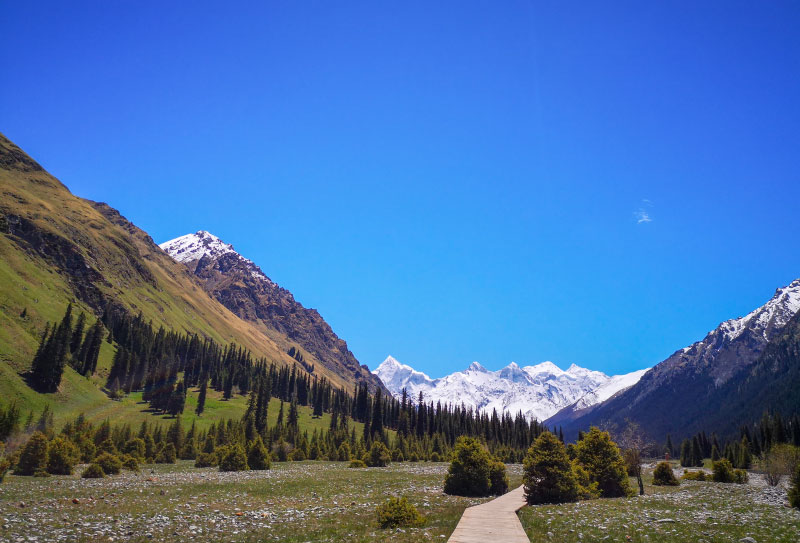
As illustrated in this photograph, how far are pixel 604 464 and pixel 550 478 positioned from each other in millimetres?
8995

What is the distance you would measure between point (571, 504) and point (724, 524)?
37.4 ft

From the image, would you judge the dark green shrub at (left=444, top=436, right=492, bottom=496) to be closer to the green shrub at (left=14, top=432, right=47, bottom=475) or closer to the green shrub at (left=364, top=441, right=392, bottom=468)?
the green shrub at (left=14, top=432, right=47, bottom=475)

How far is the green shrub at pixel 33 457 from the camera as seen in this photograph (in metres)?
48.3

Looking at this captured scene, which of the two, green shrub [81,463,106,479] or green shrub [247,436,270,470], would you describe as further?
green shrub [247,436,270,470]

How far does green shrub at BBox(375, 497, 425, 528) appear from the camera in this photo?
25.6 metres

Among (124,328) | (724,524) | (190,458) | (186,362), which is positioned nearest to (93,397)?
(190,458)

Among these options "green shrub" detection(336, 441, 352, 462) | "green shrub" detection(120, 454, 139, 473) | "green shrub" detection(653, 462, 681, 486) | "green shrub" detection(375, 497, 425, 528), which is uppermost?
"green shrub" detection(375, 497, 425, 528)

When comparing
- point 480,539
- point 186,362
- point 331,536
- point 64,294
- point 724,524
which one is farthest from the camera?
point 186,362

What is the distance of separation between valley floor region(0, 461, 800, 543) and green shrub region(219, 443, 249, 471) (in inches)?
1016

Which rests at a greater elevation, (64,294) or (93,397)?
(64,294)

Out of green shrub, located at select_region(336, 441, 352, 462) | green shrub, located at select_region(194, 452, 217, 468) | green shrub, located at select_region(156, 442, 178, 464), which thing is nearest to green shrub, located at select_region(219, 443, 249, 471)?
green shrub, located at select_region(194, 452, 217, 468)

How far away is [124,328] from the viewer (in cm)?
16338

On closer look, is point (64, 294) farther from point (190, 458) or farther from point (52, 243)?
point (190, 458)

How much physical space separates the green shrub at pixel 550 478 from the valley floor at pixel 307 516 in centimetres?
187
